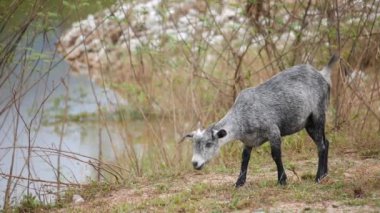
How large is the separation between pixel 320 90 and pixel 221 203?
5.16 ft

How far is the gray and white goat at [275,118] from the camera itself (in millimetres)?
5648

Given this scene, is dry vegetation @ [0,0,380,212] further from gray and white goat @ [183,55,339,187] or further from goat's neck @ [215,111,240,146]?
goat's neck @ [215,111,240,146]

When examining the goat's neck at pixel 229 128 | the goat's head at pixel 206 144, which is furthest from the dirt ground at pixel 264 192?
the goat's neck at pixel 229 128

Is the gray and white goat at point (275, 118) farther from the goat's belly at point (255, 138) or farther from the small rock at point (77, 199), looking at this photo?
the small rock at point (77, 199)

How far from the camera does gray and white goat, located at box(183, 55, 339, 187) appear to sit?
5.65m

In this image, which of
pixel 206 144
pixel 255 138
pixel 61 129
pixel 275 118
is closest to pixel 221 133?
pixel 206 144

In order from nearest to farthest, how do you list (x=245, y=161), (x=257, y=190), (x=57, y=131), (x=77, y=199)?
(x=257, y=190)
(x=245, y=161)
(x=77, y=199)
(x=57, y=131)

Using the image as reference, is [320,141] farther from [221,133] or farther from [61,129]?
[61,129]

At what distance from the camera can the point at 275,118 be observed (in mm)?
5812

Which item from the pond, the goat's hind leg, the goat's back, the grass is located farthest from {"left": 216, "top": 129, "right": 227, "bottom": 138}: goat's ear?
the pond

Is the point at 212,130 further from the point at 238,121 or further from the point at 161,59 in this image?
the point at 161,59

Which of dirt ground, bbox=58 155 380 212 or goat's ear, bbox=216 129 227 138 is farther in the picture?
goat's ear, bbox=216 129 227 138

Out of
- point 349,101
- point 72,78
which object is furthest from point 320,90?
point 72,78

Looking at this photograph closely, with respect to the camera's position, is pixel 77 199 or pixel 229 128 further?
pixel 77 199
